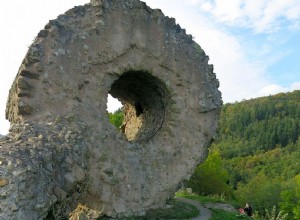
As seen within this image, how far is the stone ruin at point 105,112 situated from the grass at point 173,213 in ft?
0.67

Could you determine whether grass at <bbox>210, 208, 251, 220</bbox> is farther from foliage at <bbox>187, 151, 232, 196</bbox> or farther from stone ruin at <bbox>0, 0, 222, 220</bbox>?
foliage at <bbox>187, 151, 232, 196</bbox>

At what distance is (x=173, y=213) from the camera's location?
407 inches

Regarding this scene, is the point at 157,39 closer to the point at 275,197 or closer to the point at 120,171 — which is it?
the point at 120,171

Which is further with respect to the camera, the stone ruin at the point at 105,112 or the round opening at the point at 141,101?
the round opening at the point at 141,101

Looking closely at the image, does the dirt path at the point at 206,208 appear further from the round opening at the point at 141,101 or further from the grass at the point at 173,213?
the round opening at the point at 141,101

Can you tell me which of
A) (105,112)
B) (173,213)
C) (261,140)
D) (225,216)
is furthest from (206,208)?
(261,140)

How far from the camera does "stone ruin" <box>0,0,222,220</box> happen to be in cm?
643

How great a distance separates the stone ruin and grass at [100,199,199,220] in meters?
0.20

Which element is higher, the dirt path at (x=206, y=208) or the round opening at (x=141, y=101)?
the round opening at (x=141, y=101)

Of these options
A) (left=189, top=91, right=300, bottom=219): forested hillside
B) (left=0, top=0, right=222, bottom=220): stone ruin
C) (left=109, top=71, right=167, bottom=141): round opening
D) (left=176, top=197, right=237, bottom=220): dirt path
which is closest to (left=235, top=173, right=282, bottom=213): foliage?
(left=189, top=91, right=300, bottom=219): forested hillside

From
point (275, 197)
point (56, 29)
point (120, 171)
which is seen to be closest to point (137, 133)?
point (120, 171)

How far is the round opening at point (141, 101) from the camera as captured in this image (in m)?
11.0

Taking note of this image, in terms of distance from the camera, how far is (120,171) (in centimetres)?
955

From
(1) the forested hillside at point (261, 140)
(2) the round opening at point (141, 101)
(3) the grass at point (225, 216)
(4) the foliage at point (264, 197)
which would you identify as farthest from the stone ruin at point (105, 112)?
→ (1) the forested hillside at point (261, 140)
